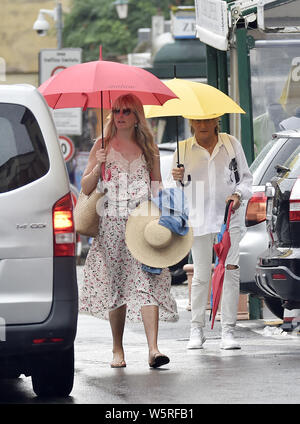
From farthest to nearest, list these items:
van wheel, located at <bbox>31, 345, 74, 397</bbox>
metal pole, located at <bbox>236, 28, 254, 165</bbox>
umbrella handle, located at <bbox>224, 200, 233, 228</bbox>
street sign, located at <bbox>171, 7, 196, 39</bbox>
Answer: street sign, located at <bbox>171, 7, 196, 39</bbox> < metal pole, located at <bbox>236, 28, 254, 165</bbox> < umbrella handle, located at <bbox>224, 200, 233, 228</bbox> < van wheel, located at <bbox>31, 345, 74, 397</bbox>

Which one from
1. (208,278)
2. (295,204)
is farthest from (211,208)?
(295,204)

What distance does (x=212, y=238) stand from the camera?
32.2ft

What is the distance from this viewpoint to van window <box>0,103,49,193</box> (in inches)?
276

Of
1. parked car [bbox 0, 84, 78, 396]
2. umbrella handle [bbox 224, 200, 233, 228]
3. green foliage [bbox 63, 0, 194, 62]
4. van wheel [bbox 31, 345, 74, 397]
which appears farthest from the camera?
Result: green foliage [bbox 63, 0, 194, 62]

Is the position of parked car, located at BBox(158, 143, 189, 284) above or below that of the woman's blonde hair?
below

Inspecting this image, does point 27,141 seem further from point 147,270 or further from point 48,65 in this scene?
point 48,65

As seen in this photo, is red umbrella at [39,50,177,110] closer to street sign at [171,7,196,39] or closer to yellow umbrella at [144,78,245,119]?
yellow umbrella at [144,78,245,119]

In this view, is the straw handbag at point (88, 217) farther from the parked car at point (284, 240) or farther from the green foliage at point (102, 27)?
the green foliage at point (102, 27)

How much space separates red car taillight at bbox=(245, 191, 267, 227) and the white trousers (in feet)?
1.72

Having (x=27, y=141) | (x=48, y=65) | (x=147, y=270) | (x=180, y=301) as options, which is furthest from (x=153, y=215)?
(x=48, y=65)

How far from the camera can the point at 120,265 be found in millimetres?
8938

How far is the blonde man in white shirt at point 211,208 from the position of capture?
9.79 m

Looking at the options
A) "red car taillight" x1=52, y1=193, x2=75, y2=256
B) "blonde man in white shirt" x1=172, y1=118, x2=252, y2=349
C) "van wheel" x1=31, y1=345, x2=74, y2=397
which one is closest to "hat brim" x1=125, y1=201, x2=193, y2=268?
"blonde man in white shirt" x1=172, y1=118, x2=252, y2=349
